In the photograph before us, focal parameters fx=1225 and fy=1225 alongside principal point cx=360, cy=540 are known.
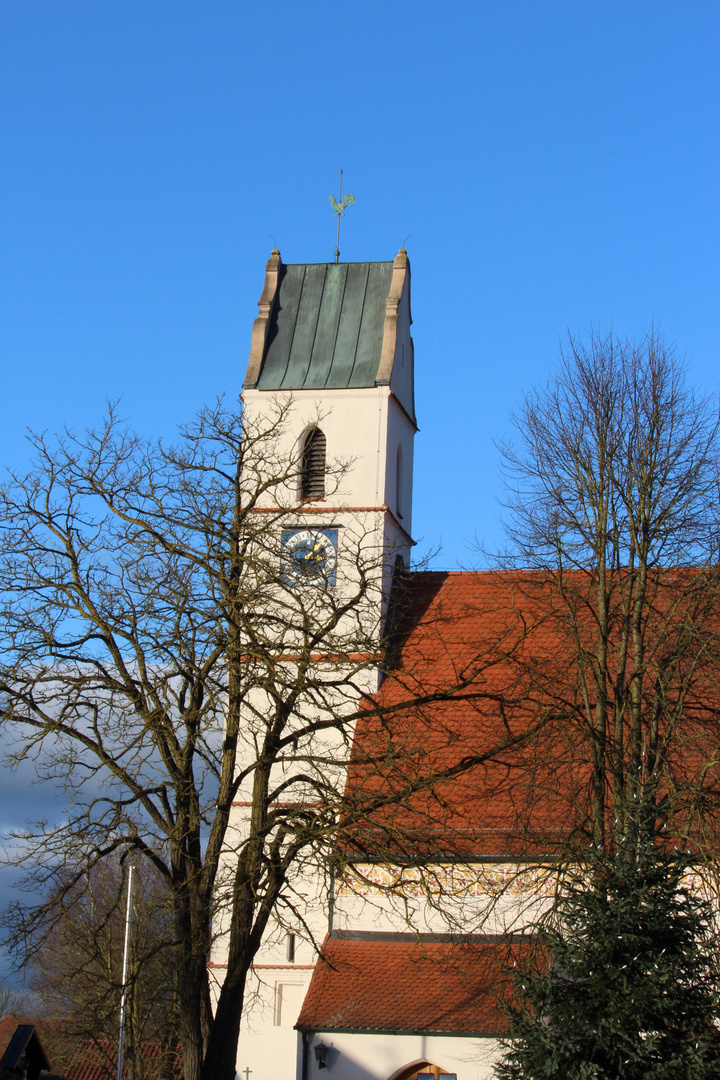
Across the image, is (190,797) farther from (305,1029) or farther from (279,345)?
(279,345)

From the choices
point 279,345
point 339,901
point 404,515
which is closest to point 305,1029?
point 339,901

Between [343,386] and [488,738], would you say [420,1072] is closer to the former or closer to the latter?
[488,738]

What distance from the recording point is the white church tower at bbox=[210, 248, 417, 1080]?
72.9 feet

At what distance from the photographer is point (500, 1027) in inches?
649

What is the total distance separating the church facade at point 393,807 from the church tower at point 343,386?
0.04m

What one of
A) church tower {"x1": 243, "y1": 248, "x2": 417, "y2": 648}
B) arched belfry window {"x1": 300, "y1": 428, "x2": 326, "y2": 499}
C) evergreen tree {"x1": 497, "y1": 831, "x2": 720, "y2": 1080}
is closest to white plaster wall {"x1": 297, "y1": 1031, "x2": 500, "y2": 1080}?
evergreen tree {"x1": 497, "y1": 831, "x2": 720, "y2": 1080}

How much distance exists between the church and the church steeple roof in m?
0.04

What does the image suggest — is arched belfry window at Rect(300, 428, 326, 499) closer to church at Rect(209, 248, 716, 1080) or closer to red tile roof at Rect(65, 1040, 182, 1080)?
church at Rect(209, 248, 716, 1080)

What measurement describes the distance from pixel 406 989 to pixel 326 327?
1271cm

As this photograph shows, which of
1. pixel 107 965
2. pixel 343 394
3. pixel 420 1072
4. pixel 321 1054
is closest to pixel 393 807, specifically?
pixel 321 1054

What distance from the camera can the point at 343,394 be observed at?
23312mm

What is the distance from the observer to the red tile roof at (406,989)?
16734 mm

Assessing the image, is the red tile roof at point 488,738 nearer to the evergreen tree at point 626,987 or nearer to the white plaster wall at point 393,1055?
the evergreen tree at point 626,987

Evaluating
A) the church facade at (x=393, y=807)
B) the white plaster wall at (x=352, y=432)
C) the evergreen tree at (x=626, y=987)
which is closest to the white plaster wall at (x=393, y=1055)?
the church facade at (x=393, y=807)
